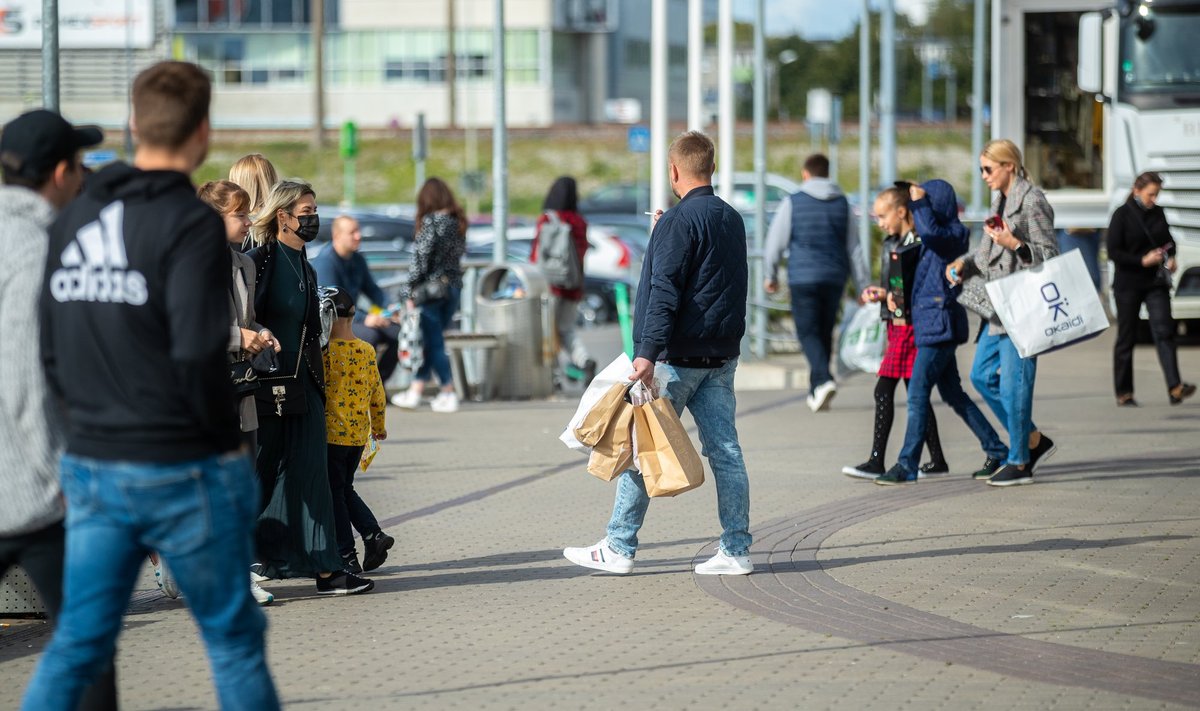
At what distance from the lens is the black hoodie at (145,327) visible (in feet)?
12.8

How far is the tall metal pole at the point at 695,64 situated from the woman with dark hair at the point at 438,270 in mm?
4345

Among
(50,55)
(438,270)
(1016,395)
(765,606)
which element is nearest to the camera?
(765,606)

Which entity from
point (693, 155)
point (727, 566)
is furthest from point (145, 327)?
point (727, 566)

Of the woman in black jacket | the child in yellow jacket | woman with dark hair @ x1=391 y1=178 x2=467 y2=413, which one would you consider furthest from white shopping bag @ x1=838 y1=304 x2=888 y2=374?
the child in yellow jacket

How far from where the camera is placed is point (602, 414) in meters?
7.06

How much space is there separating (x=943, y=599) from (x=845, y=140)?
6057cm

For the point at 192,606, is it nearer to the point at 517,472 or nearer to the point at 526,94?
the point at 517,472

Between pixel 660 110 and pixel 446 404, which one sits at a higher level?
pixel 660 110

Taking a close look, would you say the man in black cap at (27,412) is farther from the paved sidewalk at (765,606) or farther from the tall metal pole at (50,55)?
the tall metal pole at (50,55)

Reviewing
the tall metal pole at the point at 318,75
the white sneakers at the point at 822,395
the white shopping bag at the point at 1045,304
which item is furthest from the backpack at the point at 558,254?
the tall metal pole at the point at 318,75

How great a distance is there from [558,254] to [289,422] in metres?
8.82

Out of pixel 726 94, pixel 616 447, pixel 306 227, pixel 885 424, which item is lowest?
pixel 885 424

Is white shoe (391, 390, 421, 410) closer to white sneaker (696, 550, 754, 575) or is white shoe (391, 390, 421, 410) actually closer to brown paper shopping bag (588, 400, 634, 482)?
white sneaker (696, 550, 754, 575)

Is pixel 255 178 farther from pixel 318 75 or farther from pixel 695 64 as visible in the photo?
pixel 318 75
